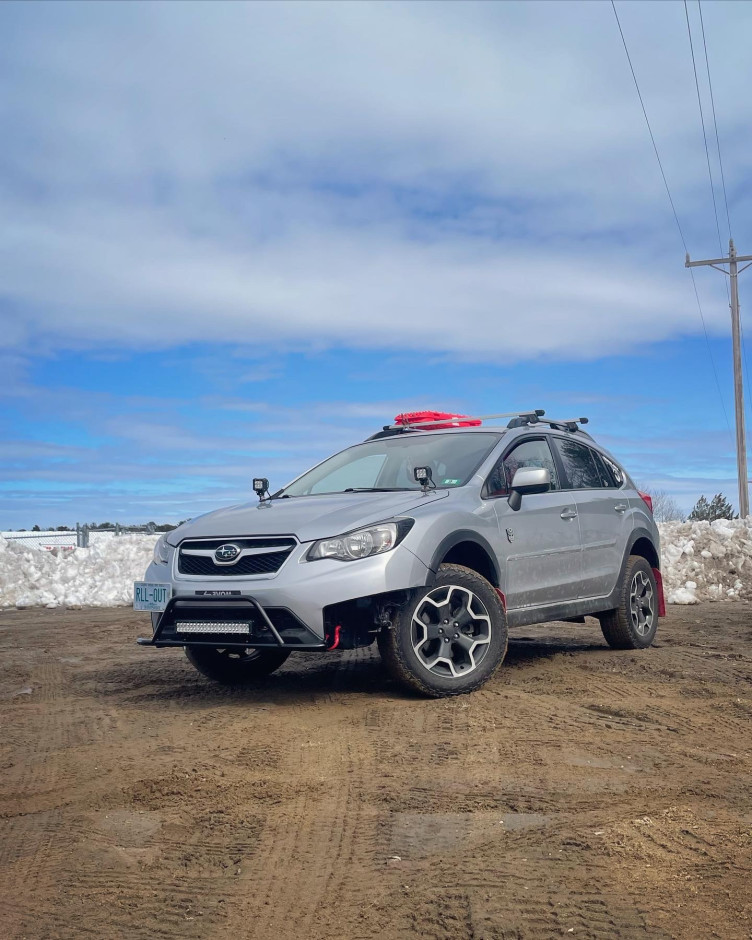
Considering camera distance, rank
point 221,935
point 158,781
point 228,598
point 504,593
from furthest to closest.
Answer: point 504,593 < point 228,598 < point 158,781 < point 221,935

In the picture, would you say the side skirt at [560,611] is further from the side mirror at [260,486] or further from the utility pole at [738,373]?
the utility pole at [738,373]

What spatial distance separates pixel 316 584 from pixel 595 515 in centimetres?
334

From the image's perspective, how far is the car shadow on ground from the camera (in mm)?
7098

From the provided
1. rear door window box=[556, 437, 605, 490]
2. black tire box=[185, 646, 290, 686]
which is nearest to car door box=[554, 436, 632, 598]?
rear door window box=[556, 437, 605, 490]

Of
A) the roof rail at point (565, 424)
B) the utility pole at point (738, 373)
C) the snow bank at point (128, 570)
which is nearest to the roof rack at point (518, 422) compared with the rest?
the roof rail at point (565, 424)

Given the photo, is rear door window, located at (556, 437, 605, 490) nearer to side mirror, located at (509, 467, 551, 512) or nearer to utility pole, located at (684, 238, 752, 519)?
side mirror, located at (509, 467, 551, 512)

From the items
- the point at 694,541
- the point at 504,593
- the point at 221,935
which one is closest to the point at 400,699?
the point at 504,593

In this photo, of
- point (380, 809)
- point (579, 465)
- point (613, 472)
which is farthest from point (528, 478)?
point (380, 809)

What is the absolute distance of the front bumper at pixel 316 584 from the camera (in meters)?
6.09

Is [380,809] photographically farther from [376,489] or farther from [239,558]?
[376,489]

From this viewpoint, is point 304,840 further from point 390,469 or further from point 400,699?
point 390,469

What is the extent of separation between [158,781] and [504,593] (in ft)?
10.4

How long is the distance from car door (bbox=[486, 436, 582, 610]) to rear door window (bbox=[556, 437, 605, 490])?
0.81ft

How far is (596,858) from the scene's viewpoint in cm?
353
